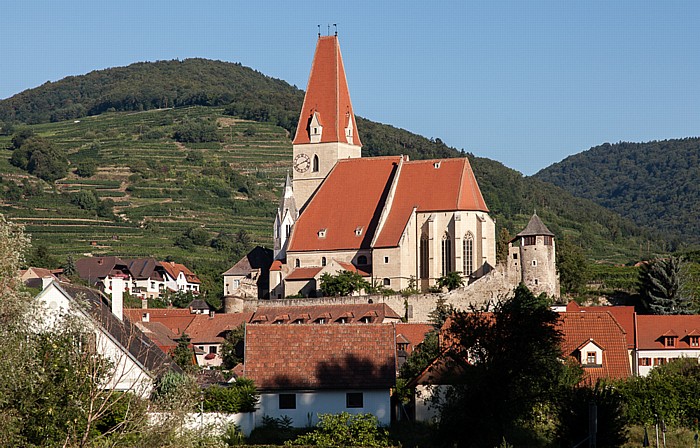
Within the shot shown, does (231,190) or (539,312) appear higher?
(231,190)

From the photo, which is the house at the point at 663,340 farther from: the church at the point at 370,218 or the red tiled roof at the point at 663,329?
the church at the point at 370,218

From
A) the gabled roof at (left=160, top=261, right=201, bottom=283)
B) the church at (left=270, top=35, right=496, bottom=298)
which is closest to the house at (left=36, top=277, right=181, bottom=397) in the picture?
the church at (left=270, top=35, right=496, bottom=298)

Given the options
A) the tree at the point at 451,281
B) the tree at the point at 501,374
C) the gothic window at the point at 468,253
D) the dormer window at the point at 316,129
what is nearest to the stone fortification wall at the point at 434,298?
the tree at the point at 451,281

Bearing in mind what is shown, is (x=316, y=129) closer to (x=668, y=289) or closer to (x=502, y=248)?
(x=502, y=248)

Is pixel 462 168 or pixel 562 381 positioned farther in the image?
pixel 462 168

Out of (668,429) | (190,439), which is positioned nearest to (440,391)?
(668,429)

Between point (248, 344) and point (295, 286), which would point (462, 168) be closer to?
point (295, 286)

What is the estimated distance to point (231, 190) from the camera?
153875mm

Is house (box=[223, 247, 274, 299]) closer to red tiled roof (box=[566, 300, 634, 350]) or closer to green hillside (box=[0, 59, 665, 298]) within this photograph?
red tiled roof (box=[566, 300, 634, 350])

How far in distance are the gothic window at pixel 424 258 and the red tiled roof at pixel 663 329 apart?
16.5m

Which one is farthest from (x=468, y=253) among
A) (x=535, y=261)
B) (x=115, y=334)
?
(x=115, y=334)

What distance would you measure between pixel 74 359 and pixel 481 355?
44.0 ft

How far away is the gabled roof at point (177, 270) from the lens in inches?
4286

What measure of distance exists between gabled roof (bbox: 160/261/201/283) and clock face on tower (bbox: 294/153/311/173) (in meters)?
28.7
